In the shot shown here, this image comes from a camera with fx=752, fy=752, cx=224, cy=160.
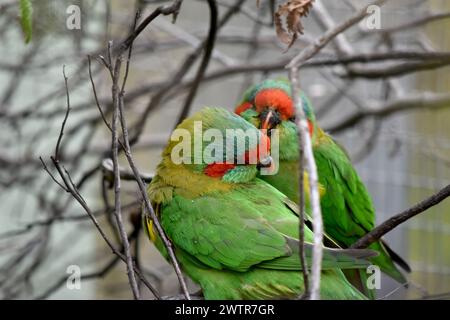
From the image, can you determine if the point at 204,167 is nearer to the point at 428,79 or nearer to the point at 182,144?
the point at 182,144

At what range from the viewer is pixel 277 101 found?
246 centimetres

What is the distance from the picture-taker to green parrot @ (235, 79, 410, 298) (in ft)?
8.11

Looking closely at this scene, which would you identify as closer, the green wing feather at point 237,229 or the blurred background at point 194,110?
the green wing feather at point 237,229

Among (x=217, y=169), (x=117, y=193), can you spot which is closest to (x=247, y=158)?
(x=217, y=169)

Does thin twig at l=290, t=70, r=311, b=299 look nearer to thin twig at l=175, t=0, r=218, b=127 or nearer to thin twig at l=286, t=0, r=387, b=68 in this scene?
thin twig at l=286, t=0, r=387, b=68

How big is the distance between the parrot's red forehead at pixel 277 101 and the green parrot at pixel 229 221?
398 mm

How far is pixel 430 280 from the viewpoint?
5035 millimetres

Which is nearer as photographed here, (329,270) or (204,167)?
(329,270)

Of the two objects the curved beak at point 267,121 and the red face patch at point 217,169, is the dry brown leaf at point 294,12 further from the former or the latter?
the curved beak at point 267,121

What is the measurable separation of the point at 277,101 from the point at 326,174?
422 millimetres

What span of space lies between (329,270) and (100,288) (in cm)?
352

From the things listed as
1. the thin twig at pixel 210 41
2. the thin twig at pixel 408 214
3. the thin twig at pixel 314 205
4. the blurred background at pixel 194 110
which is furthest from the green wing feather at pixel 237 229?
the blurred background at pixel 194 110

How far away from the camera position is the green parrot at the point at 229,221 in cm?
194
